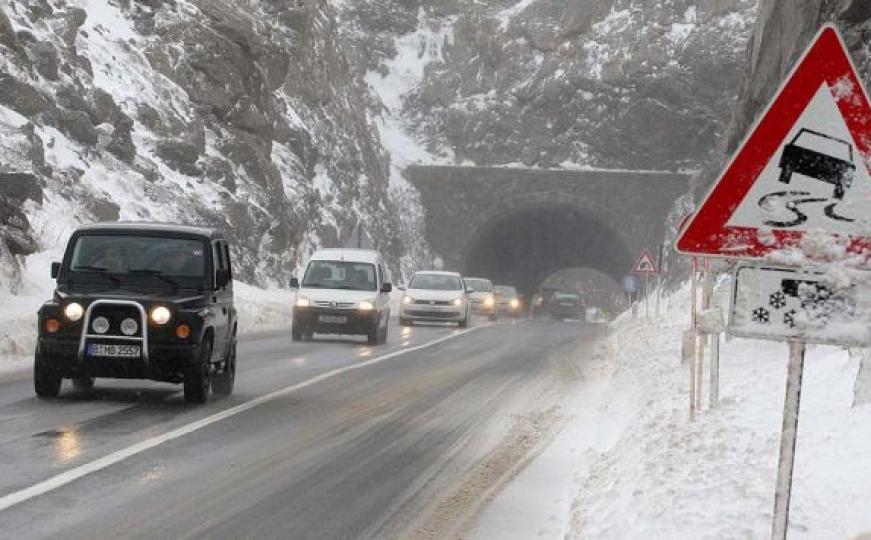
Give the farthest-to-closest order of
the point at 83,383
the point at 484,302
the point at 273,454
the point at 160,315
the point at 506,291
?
the point at 506,291 → the point at 484,302 → the point at 83,383 → the point at 160,315 → the point at 273,454

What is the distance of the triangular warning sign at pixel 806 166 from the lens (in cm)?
461

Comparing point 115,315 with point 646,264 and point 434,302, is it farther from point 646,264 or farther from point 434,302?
point 646,264

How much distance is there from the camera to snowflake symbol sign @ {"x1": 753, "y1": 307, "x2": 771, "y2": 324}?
4.78 metres

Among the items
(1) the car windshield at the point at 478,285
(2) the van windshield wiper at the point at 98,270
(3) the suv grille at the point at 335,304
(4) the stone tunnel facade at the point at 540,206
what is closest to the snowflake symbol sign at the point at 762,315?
(2) the van windshield wiper at the point at 98,270

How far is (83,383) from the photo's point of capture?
13.1m

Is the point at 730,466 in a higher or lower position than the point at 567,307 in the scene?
higher

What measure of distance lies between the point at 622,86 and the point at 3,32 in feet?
139

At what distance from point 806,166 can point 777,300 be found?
544 mm

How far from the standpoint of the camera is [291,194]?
4944cm

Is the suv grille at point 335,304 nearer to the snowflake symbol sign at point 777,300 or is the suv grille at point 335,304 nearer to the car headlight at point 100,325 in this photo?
the car headlight at point 100,325

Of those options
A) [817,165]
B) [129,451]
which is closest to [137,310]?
[129,451]

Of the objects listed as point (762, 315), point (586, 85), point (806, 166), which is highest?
point (586, 85)

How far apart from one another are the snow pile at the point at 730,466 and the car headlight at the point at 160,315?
409cm

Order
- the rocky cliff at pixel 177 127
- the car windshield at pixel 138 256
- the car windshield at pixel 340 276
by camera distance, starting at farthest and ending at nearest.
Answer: the rocky cliff at pixel 177 127
the car windshield at pixel 340 276
the car windshield at pixel 138 256
